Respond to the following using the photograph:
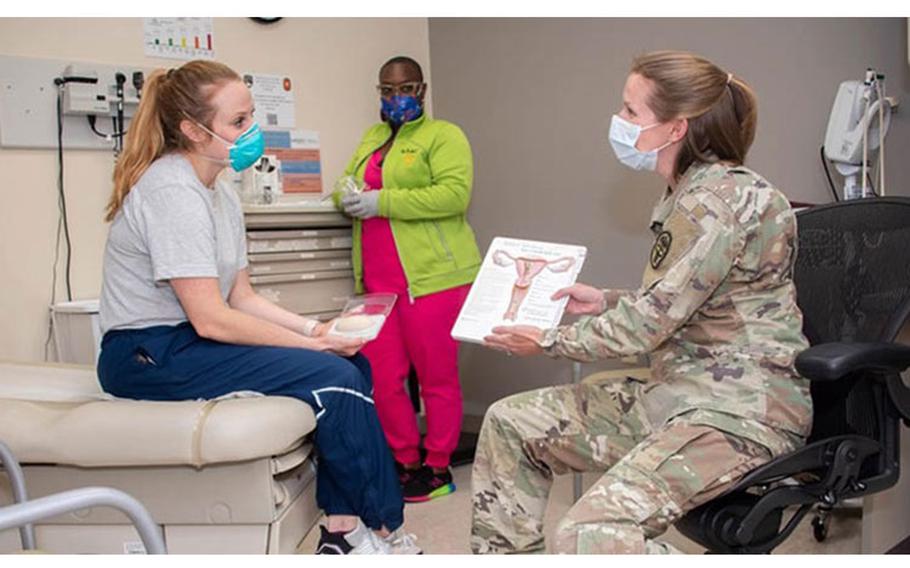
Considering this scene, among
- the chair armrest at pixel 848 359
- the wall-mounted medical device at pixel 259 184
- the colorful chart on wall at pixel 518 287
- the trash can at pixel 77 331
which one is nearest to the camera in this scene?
the chair armrest at pixel 848 359

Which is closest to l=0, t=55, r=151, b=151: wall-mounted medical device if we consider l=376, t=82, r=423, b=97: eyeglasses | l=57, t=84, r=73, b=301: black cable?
l=57, t=84, r=73, b=301: black cable

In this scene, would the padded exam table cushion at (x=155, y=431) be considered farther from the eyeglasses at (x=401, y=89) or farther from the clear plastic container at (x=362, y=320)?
the eyeglasses at (x=401, y=89)

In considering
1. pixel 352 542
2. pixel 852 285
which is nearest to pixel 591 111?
pixel 852 285

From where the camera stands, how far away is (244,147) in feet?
6.29

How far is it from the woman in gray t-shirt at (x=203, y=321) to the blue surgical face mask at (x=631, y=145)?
0.69m

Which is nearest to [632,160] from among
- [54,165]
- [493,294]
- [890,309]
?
[493,294]

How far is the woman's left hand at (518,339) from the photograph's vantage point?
1611 mm

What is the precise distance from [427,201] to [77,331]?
1093mm

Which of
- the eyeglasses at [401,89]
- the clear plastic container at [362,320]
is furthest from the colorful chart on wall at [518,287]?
the eyeglasses at [401,89]

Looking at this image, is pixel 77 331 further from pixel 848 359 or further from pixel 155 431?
pixel 848 359

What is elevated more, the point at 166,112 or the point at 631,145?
the point at 166,112

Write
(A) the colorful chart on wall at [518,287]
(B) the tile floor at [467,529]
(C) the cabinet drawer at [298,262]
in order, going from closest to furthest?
(A) the colorful chart on wall at [518,287] < (B) the tile floor at [467,529] < (C) the cabinet drawer at [298,262]

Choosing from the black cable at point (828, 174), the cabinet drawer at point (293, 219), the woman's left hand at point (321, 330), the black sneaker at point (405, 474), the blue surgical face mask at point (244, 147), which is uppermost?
the blue surgical face mask at point (244, 147)

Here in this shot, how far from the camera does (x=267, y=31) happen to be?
3072 millimetres
